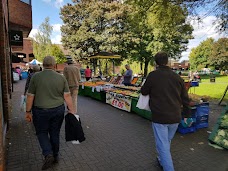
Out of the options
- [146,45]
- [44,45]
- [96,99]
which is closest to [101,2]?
[146,45]

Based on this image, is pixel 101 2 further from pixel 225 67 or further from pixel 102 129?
pixel 225 67

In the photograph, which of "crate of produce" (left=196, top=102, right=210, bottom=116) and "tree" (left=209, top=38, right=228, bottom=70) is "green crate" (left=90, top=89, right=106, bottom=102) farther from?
"tree" (left=209, top=38, right=228, bottom=70)

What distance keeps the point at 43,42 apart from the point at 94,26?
1763cm

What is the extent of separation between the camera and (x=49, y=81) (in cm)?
355

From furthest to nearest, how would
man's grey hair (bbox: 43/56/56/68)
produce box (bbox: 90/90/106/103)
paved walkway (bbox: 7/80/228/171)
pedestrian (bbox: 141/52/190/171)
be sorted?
produce box (bbox: 90/90/106/103) → paved walkway (bbox: 7/80/228/171) → man's grey hair (bbox: 43/56/56/68) → pedestrian (bbox: 141/52/190/171)

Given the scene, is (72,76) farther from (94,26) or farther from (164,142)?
(94,26)

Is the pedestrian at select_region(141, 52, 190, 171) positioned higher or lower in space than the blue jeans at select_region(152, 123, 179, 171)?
higher

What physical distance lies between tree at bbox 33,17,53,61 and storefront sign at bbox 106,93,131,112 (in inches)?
1463

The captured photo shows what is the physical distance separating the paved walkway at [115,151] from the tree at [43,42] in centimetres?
3982

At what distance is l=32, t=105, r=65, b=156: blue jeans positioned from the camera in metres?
3.59

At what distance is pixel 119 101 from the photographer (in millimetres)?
9094

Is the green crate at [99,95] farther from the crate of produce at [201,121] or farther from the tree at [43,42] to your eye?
the tree at [43,42]

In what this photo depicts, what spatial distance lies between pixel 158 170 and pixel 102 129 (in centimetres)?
271

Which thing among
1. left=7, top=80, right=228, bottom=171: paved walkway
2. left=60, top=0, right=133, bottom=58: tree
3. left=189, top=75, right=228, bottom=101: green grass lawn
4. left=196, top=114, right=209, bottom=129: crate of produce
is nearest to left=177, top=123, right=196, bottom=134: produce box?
left=7, top=80, right=228, bottom=171: paved walkway
